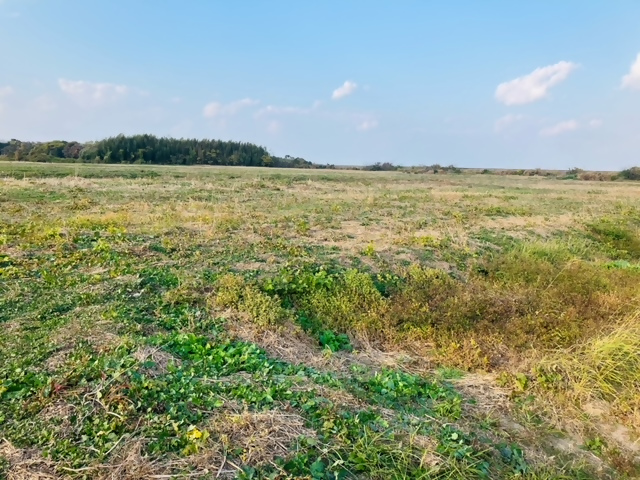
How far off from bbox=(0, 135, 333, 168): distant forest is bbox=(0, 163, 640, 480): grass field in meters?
44.2

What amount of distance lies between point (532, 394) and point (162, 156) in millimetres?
55830

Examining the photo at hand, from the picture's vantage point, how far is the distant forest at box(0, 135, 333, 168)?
4981 cm

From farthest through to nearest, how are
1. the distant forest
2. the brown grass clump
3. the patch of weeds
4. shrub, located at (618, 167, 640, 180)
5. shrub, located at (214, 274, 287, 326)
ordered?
shrub, located at (618, 167, 640, 180), the distant forest, the patch of weeds, shrub, located at (214, 274, 287, 326), the brown grass clump

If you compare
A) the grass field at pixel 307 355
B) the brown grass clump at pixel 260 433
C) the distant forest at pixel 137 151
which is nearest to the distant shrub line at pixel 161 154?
the distant forest at pixel 137 151

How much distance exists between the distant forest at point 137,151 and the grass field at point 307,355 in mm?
44195

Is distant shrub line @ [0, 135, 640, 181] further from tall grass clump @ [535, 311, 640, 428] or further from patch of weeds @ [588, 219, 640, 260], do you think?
tall grass clump @ [535, 311, 640, 428]

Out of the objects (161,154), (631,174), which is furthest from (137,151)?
(631,174)

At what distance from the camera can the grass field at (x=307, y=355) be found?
11.4 feet

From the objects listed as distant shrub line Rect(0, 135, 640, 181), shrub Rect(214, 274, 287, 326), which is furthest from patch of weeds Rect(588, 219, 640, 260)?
distant shrub line Rect(0, 135, 640, 181)

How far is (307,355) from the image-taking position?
17.9ft

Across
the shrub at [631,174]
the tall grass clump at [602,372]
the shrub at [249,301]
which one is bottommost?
the tall grass clump at [602,372]

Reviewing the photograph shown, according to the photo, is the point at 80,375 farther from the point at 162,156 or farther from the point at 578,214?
the point at 162,156

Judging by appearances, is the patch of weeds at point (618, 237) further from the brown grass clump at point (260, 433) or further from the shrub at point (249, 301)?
the brown grass clump at point (260, 433)

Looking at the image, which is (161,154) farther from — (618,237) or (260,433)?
(260,433)
